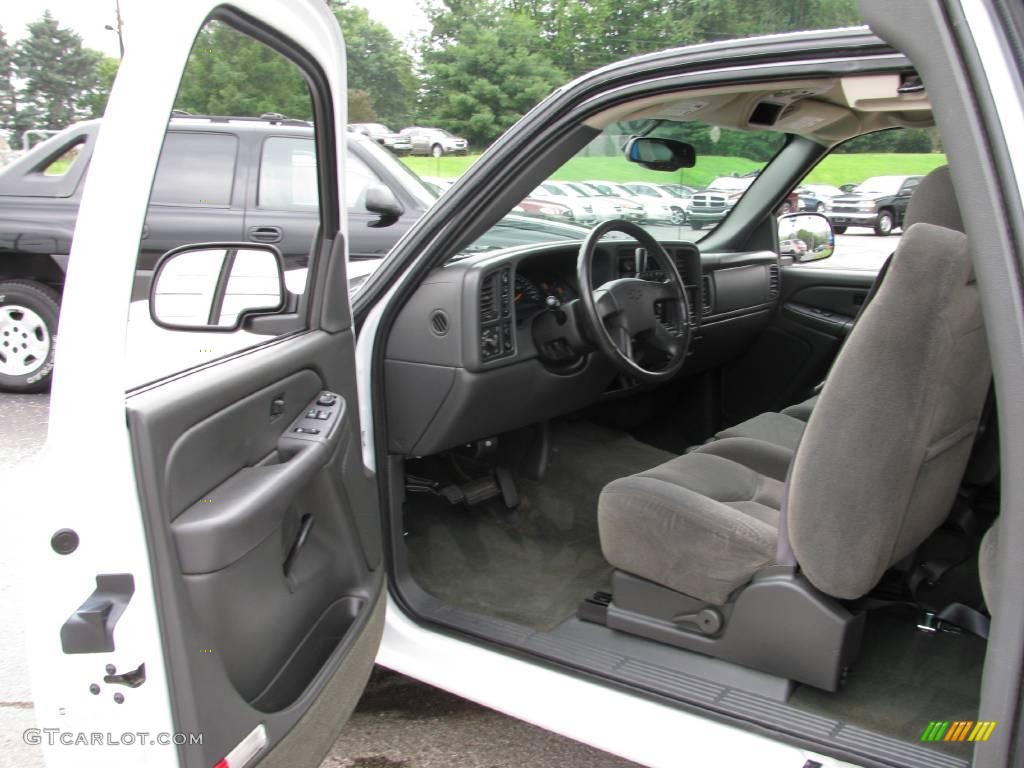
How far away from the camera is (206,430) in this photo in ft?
4.76

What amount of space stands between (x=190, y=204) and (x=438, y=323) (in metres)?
3.58

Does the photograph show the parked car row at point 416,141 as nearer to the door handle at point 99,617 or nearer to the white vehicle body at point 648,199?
the white vehicle body at point 648,199

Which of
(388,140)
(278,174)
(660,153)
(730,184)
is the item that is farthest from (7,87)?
(660,153)

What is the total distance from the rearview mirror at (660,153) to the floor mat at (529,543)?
116 centimetres

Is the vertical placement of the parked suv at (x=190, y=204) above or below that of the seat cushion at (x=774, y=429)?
above

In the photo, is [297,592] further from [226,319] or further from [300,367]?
[226,319]

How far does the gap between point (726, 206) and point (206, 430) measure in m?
2.87

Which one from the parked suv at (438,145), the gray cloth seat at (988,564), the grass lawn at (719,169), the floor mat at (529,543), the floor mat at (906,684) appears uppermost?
the parked suv at (438,145)

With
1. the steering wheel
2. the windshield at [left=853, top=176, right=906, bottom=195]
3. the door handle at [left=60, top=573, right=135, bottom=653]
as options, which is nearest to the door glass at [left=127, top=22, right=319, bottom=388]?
the door handle at [left=60, top=573, right=135, bottom=653]

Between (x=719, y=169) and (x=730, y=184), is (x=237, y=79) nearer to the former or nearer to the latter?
(x=719, y=169)

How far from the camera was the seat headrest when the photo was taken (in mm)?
1678

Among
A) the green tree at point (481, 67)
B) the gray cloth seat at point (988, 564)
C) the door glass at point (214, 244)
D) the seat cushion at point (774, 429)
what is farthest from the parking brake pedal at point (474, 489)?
the green tree at point (481, 67)

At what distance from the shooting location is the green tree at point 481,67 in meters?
8.83

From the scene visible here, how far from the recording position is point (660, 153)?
2.51 meters
